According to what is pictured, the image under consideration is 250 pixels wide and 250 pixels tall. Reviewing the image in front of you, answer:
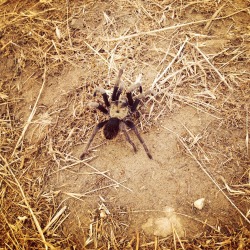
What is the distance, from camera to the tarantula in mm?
2055

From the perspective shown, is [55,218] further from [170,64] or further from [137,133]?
[170,64]

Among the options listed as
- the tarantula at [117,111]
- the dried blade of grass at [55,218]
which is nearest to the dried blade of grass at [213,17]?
the tarantula at [117,111]

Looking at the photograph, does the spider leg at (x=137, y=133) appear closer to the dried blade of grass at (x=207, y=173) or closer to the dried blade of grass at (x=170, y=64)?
the dried blade of grass at (x=207, y=173)

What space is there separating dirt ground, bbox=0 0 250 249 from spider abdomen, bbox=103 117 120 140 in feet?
0.49

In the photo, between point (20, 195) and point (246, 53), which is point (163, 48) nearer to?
point (246, 53)

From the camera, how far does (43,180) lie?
2.11m

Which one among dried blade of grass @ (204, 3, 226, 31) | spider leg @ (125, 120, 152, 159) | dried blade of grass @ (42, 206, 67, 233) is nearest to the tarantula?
spider leg @ (125, 120, 152, 159)

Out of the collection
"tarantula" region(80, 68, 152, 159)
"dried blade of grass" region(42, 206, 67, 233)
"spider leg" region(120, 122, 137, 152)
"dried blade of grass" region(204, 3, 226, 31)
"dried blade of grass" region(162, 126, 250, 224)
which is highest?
"dried blade of grass" region(204, 3, 226, 31)

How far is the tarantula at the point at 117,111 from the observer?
6.74ft

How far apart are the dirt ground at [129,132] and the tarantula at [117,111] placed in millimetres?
147

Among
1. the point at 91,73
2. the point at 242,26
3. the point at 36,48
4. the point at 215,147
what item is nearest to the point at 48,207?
the point at 91,73

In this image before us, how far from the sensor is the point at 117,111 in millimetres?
2143

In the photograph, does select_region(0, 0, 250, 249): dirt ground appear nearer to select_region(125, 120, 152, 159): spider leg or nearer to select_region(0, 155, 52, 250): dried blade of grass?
select_region(0, 155, 52, 250): dried blade of grass

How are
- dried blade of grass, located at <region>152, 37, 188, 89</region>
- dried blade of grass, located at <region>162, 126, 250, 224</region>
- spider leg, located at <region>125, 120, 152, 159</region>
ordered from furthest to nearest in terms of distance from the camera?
dried blade of grass, located at <region>152, 37, 188, 89</region>, spider leg, located at <region>125, 120, 152, 159</region>, dried blade of grass, located at <region>162, 126, 250, 224</region>
